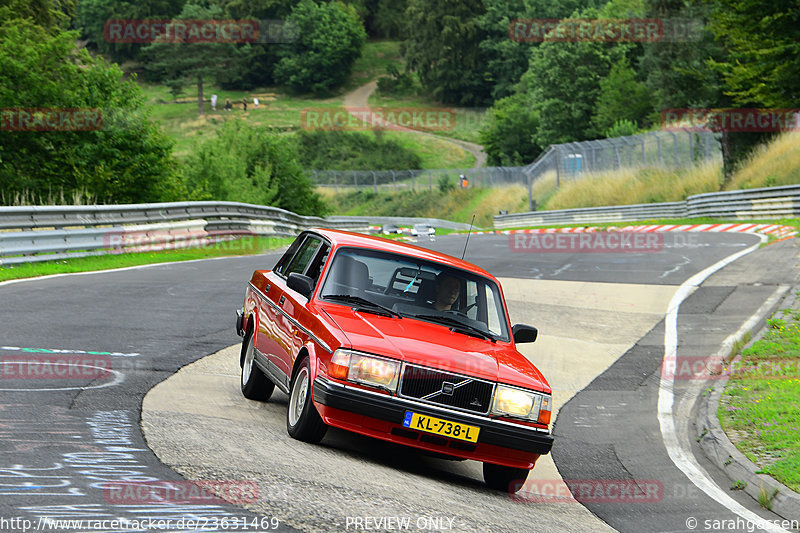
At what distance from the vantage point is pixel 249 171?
42.8 meters

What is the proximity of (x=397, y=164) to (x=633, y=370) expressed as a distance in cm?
9829

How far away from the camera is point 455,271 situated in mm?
8359

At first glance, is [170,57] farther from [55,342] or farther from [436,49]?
[55,342]

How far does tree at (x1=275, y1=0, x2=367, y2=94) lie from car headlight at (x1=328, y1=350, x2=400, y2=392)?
15226 cm

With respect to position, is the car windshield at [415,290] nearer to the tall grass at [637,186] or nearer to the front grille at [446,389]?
the front grille at [446,389]

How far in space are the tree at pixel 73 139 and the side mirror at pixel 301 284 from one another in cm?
1958

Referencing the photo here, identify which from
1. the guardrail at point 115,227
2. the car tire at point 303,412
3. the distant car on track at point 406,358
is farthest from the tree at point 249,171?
the car tire at point 303,412

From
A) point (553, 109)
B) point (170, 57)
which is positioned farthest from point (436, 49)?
point (553, 109)

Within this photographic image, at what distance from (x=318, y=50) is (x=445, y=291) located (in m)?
155

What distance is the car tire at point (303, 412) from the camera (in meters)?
7.07

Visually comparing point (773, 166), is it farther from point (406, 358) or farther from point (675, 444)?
point (406, 358)

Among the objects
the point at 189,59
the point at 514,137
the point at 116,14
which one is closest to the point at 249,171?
the point at 514,137

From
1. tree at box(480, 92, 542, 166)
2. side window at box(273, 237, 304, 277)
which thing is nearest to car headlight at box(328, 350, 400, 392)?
side window at box(273, 237, 304, 277)

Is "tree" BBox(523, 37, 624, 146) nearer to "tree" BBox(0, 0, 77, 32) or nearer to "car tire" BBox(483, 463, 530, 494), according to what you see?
"tree" BBox(0, 0, 77, 32)
